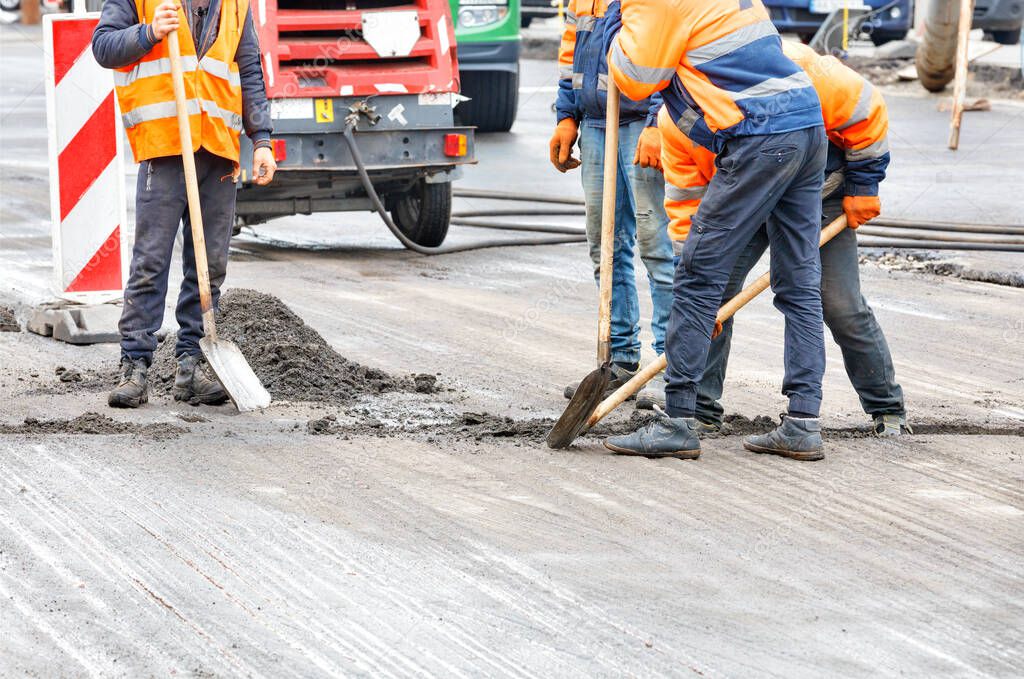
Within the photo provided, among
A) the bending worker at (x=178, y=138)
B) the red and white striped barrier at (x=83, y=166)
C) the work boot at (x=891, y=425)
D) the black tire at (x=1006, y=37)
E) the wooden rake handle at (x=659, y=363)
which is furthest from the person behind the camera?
the black tire at (x=1006, y=37)

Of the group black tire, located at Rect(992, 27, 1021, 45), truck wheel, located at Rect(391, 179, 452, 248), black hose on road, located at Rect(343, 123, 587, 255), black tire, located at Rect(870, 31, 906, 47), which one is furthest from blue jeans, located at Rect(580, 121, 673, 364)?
black tire, located at Rect(992, 27, 1021, 45)

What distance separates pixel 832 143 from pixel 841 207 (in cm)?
26

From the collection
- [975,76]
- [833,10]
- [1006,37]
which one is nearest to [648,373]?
[833,10]

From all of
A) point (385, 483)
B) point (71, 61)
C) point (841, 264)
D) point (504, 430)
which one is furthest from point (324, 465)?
point (71, 61)

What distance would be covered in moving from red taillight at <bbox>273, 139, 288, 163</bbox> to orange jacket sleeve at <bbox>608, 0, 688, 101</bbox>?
15.2 ft

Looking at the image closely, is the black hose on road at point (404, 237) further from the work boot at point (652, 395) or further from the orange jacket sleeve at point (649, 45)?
the orange jacket sleeve at point (649, 45)

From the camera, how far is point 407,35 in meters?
9.60

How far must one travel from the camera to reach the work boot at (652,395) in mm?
6008

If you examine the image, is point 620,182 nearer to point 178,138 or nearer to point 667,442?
point 667,442

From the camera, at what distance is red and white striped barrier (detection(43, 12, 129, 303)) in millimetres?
7199

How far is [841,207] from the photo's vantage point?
5418 millimetres

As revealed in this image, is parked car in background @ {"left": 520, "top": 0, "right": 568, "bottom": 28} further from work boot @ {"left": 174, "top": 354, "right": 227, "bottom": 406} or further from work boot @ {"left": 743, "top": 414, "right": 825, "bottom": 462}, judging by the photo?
work boot @ {"left": 743, "top": 414, "right": 825, "bottom": 462}

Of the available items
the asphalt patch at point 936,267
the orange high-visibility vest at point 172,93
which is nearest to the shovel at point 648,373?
the orange high-visibility vest at point 172,93

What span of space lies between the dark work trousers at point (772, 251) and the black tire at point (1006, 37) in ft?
60.4
